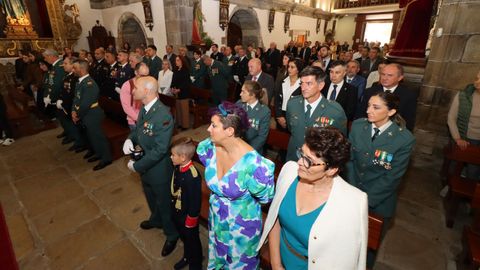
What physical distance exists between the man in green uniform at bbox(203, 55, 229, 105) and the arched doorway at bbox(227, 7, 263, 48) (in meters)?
7.15

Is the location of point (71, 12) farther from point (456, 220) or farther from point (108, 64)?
point (456, 220)

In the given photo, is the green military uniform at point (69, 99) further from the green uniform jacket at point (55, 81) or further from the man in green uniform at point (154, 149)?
the man in green uniform at point (154, 149)

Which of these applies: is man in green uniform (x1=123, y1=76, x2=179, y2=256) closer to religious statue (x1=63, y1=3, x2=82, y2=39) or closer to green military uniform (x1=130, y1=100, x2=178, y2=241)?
green military uniform (x1=130, y1=100, x2=178, y2=241)

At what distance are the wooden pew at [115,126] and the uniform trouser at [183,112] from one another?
1310 mm

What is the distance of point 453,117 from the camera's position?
11.3 feet

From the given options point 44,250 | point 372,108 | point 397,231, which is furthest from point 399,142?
point 44,250

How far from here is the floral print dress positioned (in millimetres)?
1699

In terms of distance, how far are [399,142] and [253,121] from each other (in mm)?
1566

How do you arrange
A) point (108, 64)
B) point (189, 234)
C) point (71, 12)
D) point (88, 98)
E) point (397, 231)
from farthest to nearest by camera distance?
point (71, 12), point (108, 64), point (88, 98), point (397, 231), point (189, 234)

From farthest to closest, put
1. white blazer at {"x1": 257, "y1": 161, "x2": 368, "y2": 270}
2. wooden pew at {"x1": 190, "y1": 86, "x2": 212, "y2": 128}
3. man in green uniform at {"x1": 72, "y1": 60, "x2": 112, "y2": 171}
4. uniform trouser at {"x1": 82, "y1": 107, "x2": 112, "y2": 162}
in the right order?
wooden pew at {"x1": 190, "y1": 86, "x2": 212, "y2": 128} < uniform trouser at {"x1": 82, "y1": 107, "x2": 112, "y2": 162} < man in green uniform at {"x1": 72, "y1": 60, "x2": 112, "y2": 171} < white blazer at {"x1": 257, "y1": 161, "x2": 368, "y2": 270}

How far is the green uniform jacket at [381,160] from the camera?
219 centimetres

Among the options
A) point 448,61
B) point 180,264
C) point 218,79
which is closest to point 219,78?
point 218,79

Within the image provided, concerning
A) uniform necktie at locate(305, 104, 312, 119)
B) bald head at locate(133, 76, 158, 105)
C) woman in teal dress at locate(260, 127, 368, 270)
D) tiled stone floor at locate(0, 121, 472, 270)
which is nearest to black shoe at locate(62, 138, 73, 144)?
tiled stone floor at locate(0, 121, 472, 270)

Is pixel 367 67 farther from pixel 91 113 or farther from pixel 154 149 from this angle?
pixel 91 113
